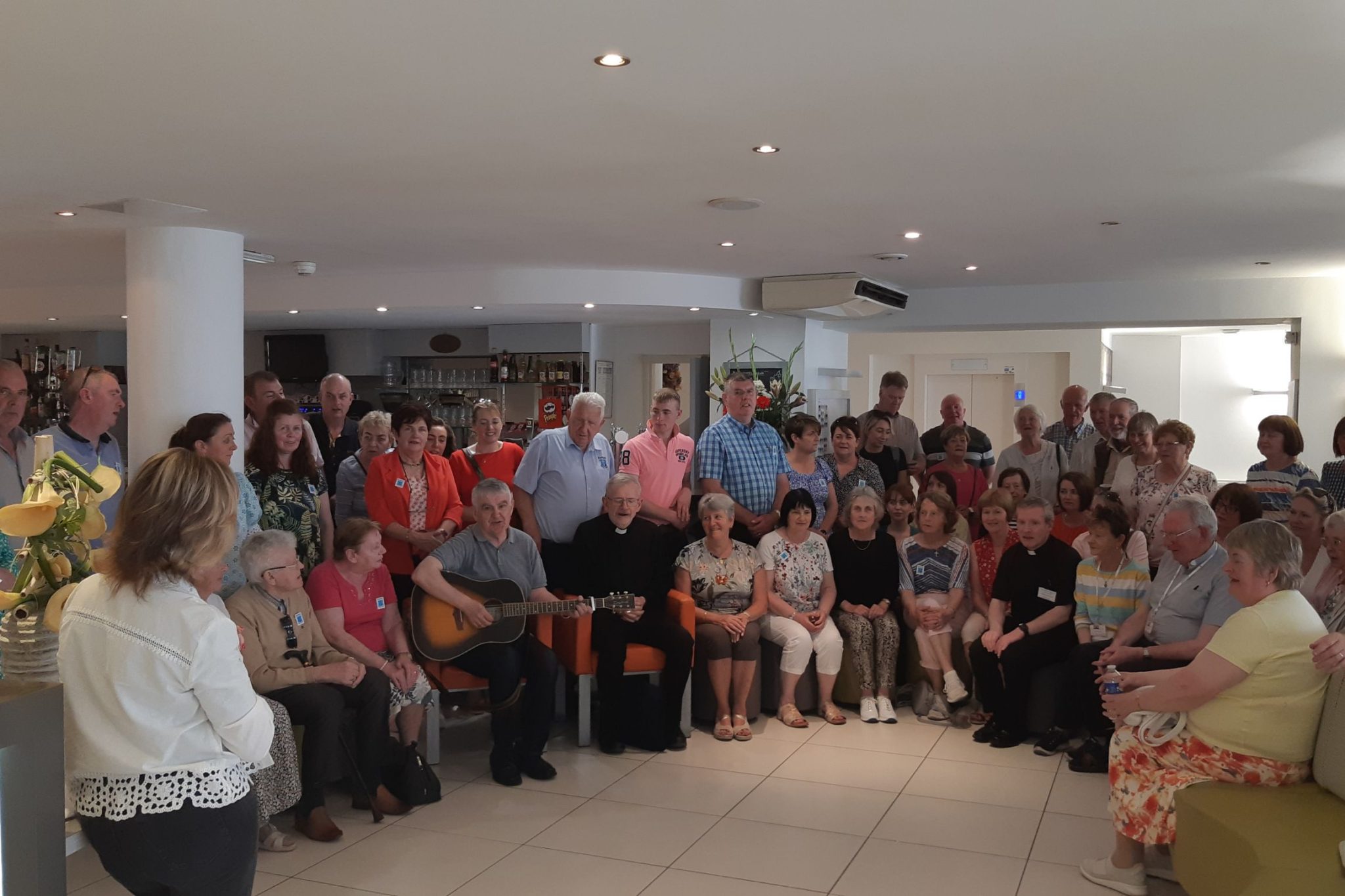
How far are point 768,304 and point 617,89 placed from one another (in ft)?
16.3

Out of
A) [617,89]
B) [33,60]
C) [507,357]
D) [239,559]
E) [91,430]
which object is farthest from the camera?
[507,357]

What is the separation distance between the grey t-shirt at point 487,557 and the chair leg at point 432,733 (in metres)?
0.56

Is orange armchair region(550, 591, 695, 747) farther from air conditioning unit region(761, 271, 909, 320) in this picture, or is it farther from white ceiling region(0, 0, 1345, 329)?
air conditioning unit region(761, 271, 909, 320)

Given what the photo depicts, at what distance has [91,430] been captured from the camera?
453 cm

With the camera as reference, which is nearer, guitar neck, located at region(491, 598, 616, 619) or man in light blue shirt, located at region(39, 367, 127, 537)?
man in light blue shirt, located at region(39, 367, 127, 537)

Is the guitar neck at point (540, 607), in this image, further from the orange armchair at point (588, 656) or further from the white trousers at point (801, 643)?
the white trousers at point (801, 643)

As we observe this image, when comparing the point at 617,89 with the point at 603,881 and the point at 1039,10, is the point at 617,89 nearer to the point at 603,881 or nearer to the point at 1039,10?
the point at 1039,10

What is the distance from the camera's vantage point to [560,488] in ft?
17.5

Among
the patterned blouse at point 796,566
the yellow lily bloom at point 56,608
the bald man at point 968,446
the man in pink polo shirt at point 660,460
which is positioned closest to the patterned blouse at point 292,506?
the man in pink polo shirt at point 660,460

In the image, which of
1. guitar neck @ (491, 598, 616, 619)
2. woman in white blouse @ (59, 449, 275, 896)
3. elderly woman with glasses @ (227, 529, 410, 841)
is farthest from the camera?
guitar neck @ (491, 598, 616, 619)

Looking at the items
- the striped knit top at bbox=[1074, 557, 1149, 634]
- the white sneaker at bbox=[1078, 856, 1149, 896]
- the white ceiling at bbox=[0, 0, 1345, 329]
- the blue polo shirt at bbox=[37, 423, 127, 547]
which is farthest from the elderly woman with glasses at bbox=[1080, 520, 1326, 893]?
the blue polo shirt at bbox=[37, 423, 127, 547]

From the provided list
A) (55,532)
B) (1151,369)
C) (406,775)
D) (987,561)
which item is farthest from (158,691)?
(1151,369)

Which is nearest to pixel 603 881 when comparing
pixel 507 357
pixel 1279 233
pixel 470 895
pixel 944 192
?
pixel 470 895

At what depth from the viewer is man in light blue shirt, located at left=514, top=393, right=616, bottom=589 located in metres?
5.33
